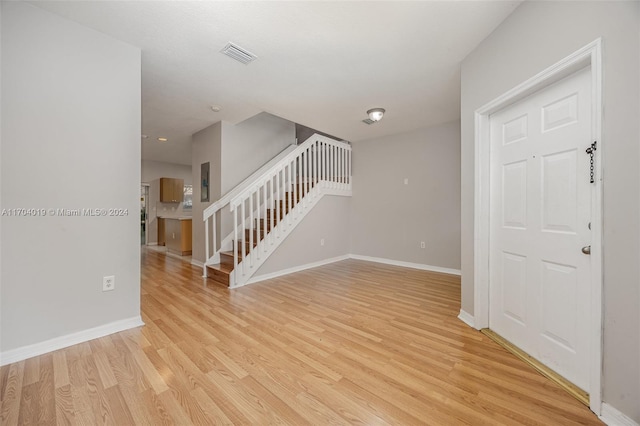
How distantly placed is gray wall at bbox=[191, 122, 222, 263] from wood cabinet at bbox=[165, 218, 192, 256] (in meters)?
1.08

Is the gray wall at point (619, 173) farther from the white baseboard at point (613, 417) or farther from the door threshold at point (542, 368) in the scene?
Answer: the door threshold at point (542, 368)

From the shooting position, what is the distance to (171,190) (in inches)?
286

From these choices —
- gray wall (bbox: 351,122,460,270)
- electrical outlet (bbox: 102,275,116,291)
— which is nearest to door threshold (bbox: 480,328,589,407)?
gray wall (bbox: 351,122,460,270)

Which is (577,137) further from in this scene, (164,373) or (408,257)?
(408,257)

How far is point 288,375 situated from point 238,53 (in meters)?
2.73

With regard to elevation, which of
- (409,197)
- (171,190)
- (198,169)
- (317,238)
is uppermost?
(198,169)

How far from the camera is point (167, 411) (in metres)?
1.30

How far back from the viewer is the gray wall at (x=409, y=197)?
13.9 feet

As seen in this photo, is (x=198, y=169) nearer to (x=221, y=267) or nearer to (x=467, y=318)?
(x=221, y=267)

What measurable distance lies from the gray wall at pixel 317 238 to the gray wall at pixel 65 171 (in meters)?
1.94

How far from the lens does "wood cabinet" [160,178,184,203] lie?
7.18 meters

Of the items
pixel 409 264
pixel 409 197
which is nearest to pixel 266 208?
pixel 409 197

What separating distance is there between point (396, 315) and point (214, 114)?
12.6ft

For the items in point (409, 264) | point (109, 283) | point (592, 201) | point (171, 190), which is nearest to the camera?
point (592, 201)
